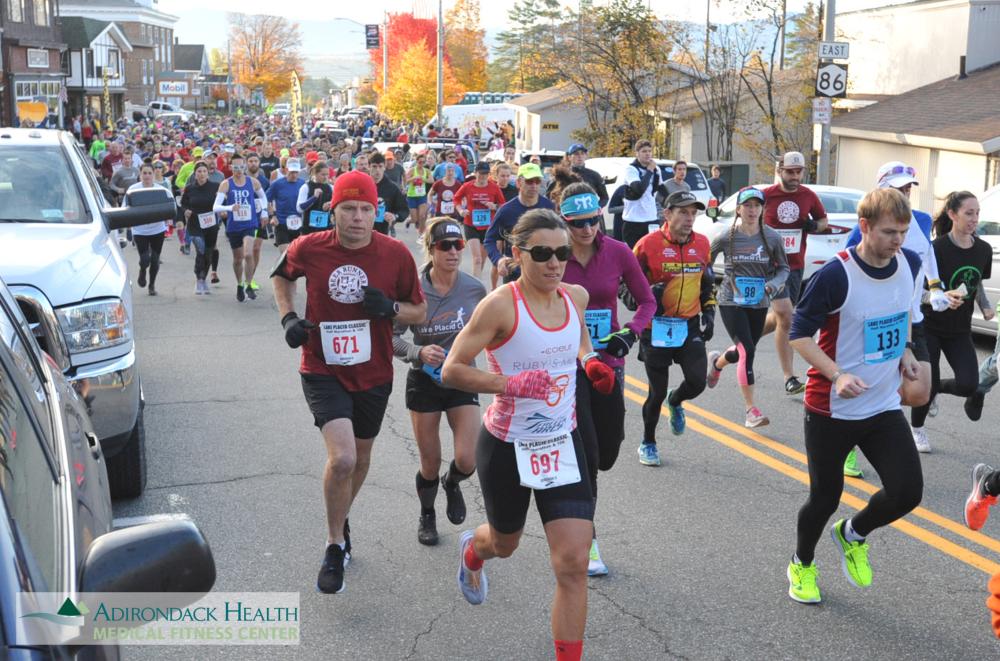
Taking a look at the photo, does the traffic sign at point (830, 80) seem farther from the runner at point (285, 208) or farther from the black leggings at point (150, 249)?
the black leggings at point (150, 249)

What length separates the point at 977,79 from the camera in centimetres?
2648

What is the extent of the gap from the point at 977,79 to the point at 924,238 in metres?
20.8

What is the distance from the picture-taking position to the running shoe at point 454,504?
20.7 ft

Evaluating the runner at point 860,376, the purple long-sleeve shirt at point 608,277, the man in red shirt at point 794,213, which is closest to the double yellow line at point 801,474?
the runner at point 860,376

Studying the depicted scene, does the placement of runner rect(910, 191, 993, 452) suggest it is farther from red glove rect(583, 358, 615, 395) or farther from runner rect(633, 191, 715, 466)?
red glove rect(583, 358, 615, 395)

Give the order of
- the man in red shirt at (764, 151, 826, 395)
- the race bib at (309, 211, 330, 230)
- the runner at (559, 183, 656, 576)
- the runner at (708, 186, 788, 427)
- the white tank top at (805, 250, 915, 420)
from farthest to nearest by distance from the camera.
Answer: the race bib at (309, 211, 330, 230) → the man in red shirt at (764, 151, 826, 395) → the runner at (708, 186, 788, 427) → the runner at (559, 183, 656, 576) → the white tank top at (805, 250, 915, 420)

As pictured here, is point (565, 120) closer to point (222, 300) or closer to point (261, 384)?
point (222, 300)

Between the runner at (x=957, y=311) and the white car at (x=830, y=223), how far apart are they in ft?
16.9

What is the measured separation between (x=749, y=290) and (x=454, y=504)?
11.6 feet

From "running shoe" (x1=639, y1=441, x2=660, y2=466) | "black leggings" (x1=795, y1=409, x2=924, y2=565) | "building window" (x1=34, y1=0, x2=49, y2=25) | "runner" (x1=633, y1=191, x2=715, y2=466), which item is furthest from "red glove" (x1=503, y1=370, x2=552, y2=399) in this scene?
"building window" (x1=34, y1=0, x2=49, y2=25)

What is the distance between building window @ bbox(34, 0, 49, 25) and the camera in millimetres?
53834

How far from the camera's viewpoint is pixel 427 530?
622 cm

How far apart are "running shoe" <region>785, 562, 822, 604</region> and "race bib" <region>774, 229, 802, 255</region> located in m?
5.15

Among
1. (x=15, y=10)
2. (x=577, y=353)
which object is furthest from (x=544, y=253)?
(x=15, y=10)
